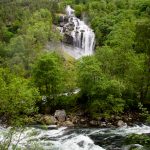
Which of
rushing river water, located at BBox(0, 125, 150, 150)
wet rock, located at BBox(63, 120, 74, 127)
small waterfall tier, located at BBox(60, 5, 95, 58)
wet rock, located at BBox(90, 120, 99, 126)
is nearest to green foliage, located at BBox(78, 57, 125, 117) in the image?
wet rock, located at BBox(90, 120, 99, 126)

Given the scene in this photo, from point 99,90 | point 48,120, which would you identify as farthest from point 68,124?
point 99,90

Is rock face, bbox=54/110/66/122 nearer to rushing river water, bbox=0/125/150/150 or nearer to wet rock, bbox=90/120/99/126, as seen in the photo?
rushing river water, bbox=0/125/150/150

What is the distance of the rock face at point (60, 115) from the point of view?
1838 inches

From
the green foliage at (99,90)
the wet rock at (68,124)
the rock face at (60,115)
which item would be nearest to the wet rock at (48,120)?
the rock face at (60,115)

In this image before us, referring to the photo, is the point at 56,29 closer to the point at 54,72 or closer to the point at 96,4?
the point at 96,4

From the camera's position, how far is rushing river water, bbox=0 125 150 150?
1384 inches

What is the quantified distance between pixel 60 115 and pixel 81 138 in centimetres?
915

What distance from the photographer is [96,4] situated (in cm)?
11275

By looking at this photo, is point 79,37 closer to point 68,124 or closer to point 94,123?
point 94,123

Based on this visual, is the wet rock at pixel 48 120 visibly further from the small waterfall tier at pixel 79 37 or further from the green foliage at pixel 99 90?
the small waterfall tier at pixel 79 37

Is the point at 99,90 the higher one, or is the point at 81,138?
the point at 99,90

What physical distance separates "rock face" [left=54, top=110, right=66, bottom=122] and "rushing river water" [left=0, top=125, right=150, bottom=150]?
8.42 ft

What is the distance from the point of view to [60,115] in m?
47.3

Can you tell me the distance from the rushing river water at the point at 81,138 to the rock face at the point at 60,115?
2.57 meters
